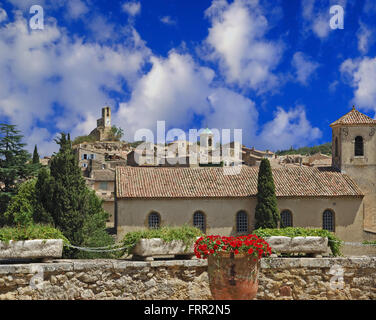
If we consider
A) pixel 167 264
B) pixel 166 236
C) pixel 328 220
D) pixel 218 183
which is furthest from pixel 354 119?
pixel 167 264

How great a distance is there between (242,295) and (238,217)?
2679 centimetres

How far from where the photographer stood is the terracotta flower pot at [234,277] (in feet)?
27.9

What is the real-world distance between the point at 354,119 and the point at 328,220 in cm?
960

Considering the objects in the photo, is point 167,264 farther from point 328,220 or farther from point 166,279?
point 328,220

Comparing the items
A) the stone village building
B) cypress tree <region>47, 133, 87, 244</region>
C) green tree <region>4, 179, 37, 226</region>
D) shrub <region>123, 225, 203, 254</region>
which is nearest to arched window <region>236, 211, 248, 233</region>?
the stone village building

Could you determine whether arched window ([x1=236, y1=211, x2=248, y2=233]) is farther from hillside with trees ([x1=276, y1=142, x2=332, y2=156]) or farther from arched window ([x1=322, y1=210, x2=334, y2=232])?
hillside with trees ([x1=276, y1=142, x2=332, y2=156])

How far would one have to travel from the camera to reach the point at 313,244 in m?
11.1

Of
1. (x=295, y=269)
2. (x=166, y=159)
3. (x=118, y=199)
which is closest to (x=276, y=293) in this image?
(x=295, y=269)

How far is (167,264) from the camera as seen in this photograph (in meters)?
10.3

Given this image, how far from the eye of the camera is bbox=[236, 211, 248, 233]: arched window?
35.0m

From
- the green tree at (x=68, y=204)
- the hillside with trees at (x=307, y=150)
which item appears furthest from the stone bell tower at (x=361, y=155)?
the hillside with trees at (x=307, y=150)

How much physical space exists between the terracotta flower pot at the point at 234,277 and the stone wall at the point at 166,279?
1.80 metres

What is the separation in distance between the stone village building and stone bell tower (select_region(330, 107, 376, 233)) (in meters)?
1.00
